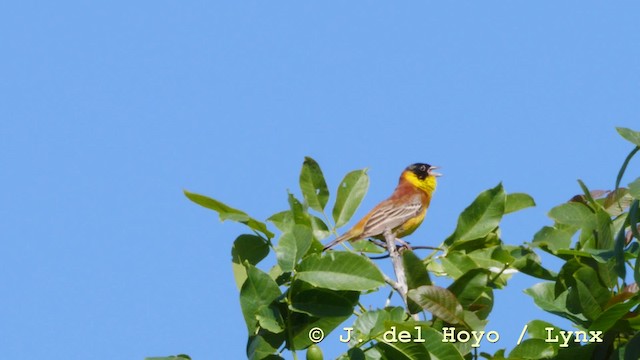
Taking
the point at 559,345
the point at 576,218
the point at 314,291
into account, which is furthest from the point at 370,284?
the point at 576,218

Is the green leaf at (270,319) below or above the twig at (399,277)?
below

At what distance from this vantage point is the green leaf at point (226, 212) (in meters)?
3.35

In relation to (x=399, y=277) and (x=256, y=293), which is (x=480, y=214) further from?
(x=256, y=293)

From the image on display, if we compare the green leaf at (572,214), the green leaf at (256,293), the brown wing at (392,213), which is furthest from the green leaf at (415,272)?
the brown wing at (392,213)

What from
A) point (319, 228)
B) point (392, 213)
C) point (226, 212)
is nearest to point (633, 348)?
point (226, 212)

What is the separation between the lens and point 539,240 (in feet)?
11.2

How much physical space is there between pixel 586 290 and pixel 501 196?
0.79 metres

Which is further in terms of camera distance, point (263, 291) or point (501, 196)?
point (501, 196)

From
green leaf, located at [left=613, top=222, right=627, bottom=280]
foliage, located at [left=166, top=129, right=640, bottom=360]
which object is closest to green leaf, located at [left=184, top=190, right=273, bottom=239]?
foliage, located at [left=166, top=129, right=640, bottom=360]

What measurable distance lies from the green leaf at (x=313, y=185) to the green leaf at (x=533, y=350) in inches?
45.6

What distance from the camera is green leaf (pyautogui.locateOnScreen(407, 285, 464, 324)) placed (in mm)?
3211

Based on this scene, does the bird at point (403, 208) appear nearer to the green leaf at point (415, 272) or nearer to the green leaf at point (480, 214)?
the green leaf at point (480, 214)

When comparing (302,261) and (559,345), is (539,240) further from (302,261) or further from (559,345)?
(302,261)

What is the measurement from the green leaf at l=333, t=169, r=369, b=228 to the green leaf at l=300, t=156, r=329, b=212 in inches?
2.7
